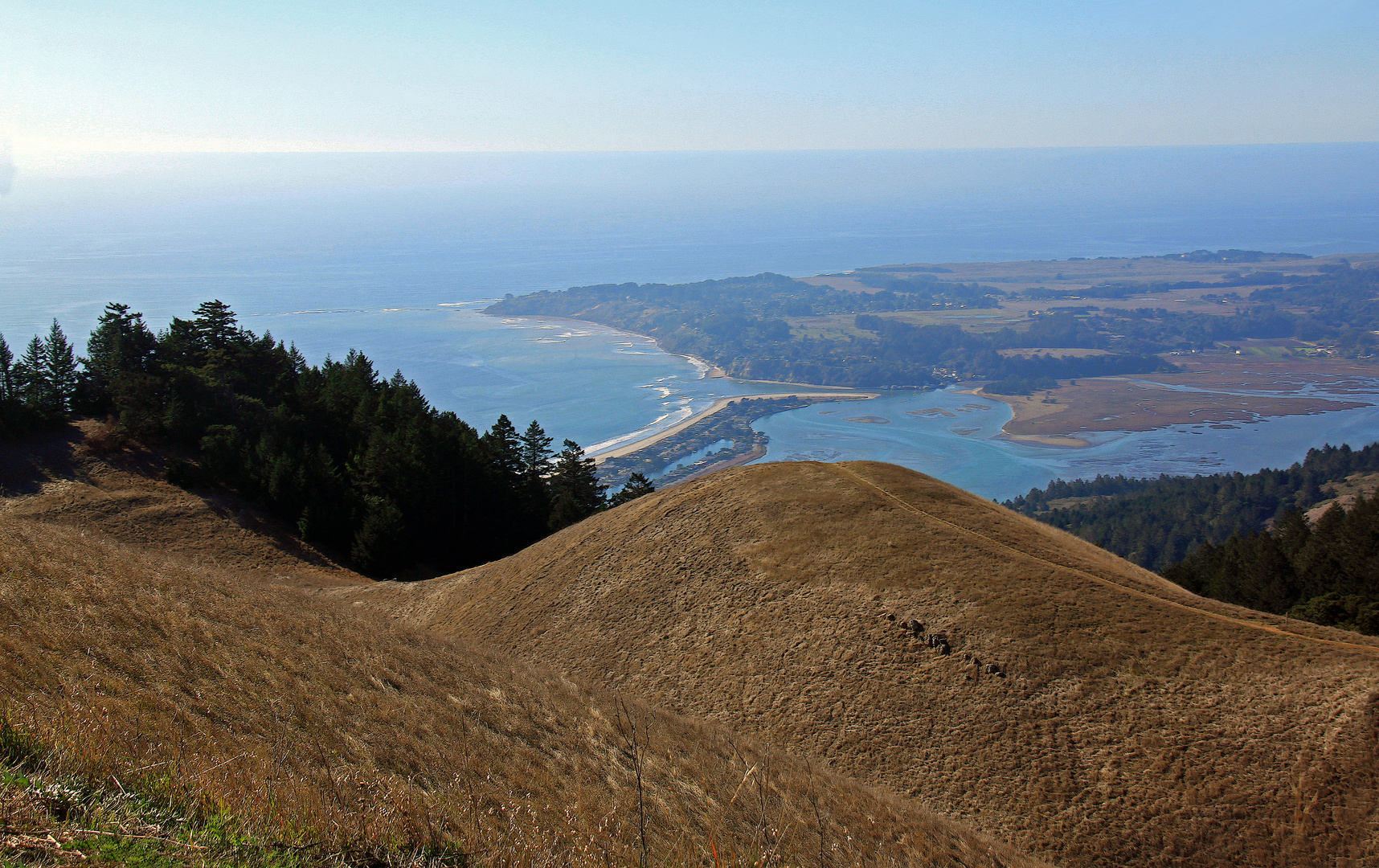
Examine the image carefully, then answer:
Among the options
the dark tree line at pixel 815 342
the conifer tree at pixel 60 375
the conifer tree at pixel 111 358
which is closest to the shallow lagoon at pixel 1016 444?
the dark tree line at pixel 815 342

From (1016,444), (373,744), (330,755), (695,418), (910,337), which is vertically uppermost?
(330,755)

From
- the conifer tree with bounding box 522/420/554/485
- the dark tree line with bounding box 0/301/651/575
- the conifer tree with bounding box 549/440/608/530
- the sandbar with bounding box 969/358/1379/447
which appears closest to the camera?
the dark tree line with bounding box 0/301/651/575

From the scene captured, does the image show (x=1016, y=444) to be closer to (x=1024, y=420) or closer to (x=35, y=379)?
(x=1024, y=420)

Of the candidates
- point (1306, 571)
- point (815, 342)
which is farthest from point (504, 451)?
point (815, 342)

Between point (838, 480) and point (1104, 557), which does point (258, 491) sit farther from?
point (1104, 557)

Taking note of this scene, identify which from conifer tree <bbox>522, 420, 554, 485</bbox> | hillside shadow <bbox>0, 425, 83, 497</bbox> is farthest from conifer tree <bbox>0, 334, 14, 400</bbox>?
conifer tree <bbox>522, 420, 554, 485</bbox>

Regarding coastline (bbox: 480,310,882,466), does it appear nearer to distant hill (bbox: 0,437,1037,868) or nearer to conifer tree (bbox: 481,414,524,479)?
conifer tree (bbox: 481,414,524,479)

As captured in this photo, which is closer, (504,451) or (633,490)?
(504,451)
